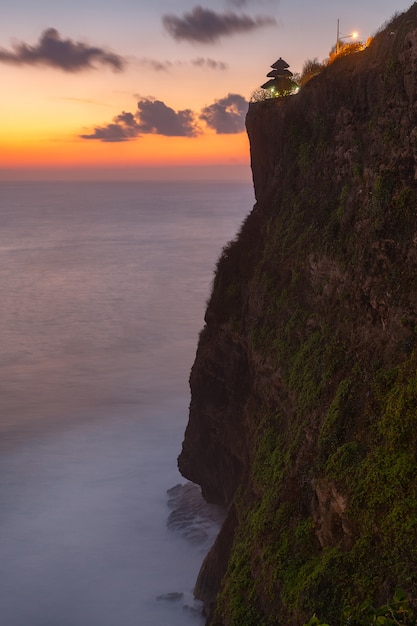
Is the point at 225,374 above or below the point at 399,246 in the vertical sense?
below

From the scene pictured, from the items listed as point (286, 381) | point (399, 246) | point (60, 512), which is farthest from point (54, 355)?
point (399, 246)

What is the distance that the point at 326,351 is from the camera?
2234cm

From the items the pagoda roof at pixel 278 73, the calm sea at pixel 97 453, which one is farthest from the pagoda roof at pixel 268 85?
the calm sea at pixel 97 453

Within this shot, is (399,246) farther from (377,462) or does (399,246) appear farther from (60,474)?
(60,474)

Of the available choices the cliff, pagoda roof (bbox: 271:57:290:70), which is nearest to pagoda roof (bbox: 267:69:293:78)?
pagoda roof (bbox: 271:57:290:70)

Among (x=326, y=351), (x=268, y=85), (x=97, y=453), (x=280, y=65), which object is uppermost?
(x=280, y=65)

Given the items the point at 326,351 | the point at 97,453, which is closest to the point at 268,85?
the point at 326,351

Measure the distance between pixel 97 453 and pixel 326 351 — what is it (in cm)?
3221

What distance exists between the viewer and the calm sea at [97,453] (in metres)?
33.0

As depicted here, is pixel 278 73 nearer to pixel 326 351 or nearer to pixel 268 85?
pixel 268 85

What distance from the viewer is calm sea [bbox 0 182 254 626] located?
108ft

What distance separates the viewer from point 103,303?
106 m

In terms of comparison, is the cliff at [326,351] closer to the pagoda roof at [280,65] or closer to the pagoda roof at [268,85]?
the pagoda roof at [268,85]

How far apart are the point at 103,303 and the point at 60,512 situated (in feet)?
216
